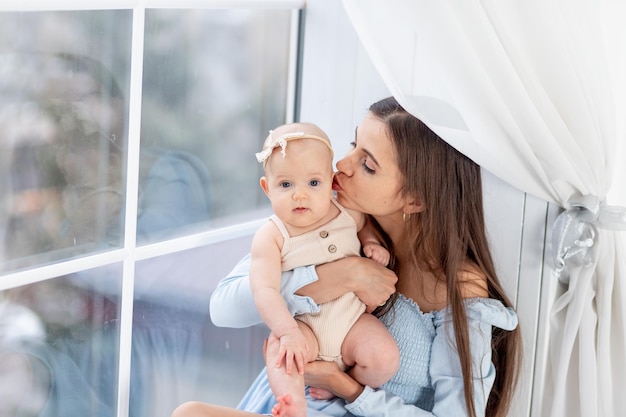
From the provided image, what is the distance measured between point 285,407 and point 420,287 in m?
0.45

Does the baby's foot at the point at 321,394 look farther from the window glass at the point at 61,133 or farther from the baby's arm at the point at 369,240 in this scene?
the window glass at the point at 61,133

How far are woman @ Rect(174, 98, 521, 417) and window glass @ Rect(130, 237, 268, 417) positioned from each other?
129 mm

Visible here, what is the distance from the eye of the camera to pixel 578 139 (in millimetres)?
1608

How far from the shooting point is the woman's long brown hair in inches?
64.9

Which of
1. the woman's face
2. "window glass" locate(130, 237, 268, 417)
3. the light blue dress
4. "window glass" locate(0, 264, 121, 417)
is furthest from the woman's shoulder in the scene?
"window glass" locate(0, 264, 121, 417)

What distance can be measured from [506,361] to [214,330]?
652 millimetres

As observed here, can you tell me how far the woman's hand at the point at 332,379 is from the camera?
1.57 m

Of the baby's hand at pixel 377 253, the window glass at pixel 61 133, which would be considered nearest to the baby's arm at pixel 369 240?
the baby's hand at pixel 377 253

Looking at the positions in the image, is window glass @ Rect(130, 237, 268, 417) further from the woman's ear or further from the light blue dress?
the woman's ear

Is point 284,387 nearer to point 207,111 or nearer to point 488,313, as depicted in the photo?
point 488,313

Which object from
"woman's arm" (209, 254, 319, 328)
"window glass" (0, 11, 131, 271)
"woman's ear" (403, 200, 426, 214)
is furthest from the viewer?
"woman's ear" (403, 200, 426, 214)

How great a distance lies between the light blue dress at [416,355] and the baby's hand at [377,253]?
0.34 ft

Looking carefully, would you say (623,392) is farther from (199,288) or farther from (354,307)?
(199,288)

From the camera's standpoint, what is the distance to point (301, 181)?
152cm
